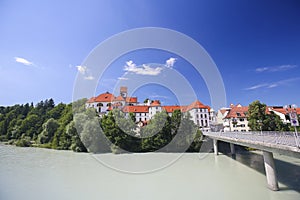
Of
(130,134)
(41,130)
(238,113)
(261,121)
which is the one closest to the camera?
(261,121)

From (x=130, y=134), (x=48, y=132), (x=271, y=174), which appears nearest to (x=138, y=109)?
(x=130, y=134)

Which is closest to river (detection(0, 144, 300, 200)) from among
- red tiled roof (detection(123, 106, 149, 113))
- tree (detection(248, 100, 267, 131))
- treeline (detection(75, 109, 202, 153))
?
treeline (detection(75, 109, 202, 153))

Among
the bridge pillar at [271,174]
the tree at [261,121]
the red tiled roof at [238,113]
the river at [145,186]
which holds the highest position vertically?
the red tiled roof at [238,113]

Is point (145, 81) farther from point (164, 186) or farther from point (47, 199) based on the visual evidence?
point (47, 199)

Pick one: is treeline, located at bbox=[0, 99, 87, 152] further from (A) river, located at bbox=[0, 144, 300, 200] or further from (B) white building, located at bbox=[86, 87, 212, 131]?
(A) river, located at bbox=[0, 144, 300, 200]

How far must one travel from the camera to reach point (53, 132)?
111ft

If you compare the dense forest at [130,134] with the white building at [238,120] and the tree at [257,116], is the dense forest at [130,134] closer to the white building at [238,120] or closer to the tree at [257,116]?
the tree at [257,116]

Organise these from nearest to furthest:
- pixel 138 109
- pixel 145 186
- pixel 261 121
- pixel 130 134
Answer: pixel 145 186 → pixel 261 121 → pixel 130 134 → pixel 138 109

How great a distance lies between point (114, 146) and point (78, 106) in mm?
16026

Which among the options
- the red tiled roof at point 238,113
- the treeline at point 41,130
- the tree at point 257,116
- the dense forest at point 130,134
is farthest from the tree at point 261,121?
the treeline at point 41,130

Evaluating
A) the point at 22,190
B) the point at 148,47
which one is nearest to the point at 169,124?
the point at 148,47

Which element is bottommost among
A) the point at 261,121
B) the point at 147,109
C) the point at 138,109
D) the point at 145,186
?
the point at 145,186

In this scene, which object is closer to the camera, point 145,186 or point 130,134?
point 145,186

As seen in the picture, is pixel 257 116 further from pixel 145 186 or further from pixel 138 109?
pixel 138 109
